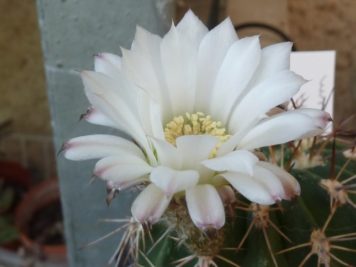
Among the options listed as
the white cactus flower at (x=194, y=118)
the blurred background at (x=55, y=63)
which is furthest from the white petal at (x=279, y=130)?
the blurred background at (x=55, y=63)

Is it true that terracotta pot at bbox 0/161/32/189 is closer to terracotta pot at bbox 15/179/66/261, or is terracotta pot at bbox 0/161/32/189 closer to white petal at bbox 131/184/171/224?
terracotta pot at bbox 15/179/66/261

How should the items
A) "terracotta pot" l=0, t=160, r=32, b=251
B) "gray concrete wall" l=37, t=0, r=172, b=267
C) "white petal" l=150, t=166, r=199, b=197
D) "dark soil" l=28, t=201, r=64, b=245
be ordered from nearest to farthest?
"white petal" l=150, t=166, r=199, b=197, "gray concrete wall" l=37, t=0, r=172, b=267, "dark soil" l=28, t=201, r=64, b=245, "terracotta pot" l=0, t=160, r=32, b=251

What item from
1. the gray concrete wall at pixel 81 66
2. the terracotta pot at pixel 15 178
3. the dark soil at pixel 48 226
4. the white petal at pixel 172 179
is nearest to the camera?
the white petal at pixel 172 179

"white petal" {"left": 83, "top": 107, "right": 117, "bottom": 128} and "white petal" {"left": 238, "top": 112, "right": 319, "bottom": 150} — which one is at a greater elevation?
"white petal" {"left": 83, "top": 107, "right": 117, "bottom": 128}

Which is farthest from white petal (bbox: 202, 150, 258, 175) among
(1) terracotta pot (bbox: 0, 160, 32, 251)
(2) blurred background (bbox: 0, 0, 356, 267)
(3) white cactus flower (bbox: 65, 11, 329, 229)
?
(1) terracotta pot (bbox: 0, 160, 32, 251)

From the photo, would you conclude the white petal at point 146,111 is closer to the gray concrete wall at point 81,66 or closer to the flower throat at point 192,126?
the flower throat at point 192,126

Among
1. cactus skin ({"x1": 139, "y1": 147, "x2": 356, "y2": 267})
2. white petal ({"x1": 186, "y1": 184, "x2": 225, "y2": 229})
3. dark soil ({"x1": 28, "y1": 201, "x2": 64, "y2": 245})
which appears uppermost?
white petal ({"x1": 186, "y1": 184, "x2": 225, "y2": 229})

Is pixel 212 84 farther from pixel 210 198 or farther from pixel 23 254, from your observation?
pixel 23 254
